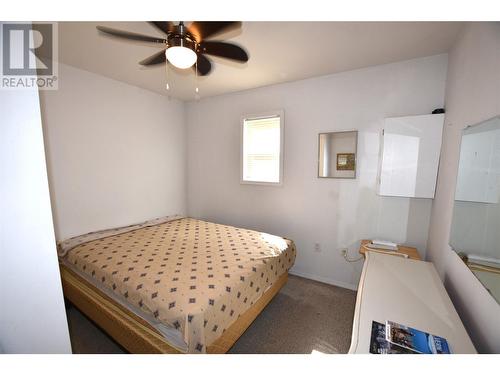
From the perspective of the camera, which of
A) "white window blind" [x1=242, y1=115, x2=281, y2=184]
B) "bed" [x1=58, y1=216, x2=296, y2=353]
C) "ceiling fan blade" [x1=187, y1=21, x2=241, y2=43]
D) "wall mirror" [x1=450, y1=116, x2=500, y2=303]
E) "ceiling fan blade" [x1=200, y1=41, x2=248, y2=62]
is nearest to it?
"wall mirror" [x1=450, y1=116, x2=500, y2=303]

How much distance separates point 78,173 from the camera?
98.6 inches

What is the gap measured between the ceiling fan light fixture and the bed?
1.58 m

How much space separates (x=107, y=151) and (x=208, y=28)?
2201 mm

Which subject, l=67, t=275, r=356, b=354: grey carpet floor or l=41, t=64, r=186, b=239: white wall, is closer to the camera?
l=67, t=275, r=356, b=354: grey carpet floor

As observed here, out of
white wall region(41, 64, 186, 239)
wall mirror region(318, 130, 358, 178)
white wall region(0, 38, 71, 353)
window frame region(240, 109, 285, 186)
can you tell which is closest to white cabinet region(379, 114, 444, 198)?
wall mirror region(318, 130, 358, 178)

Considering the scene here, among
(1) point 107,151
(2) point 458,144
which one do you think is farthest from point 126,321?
(2) point 458,144

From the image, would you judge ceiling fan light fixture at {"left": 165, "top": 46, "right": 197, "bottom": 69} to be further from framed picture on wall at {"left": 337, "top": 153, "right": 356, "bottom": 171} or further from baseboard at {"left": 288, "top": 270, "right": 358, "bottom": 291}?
baseboard at {"left": 288, "top": 270, "right": 358, "bottom": 291}

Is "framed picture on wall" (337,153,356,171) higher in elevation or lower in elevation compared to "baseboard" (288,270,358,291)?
higher

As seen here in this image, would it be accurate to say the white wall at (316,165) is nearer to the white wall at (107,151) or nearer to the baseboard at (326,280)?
the baseboard at (326,280)

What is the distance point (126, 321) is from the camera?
1564 mm

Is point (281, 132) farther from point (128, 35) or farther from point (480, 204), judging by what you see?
point (480, 204)

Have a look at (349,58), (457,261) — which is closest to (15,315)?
(457,261)

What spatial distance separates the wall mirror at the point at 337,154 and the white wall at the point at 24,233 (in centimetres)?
258

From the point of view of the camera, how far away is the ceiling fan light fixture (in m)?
1.38
